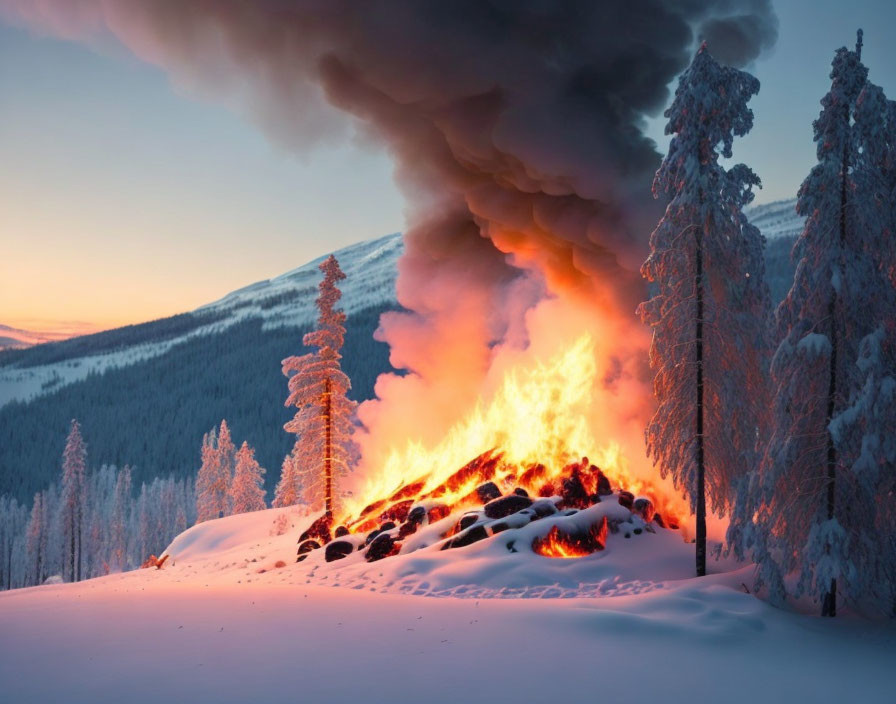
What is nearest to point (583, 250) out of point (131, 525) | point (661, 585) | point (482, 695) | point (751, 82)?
point (751, 82)

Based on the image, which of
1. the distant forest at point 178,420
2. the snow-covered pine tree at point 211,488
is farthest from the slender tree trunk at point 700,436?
the distant forest at point 178,420

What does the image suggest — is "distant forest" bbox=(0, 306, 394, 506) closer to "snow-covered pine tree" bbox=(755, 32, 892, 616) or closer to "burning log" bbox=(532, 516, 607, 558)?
"burning log" bbox=(532, 516, 607, 558)

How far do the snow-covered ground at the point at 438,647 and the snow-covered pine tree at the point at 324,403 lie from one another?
15.2 m

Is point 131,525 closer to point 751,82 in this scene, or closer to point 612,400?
point 612,400

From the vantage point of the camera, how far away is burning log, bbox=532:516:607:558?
18906mm

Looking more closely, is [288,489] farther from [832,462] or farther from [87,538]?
[87,538]

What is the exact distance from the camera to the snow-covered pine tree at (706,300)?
Answer: 1648 cm

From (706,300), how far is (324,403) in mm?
18668

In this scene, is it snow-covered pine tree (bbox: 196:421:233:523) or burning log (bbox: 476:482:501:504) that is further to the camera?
snow-covered pine tree (bbox: 196:421:233:523)

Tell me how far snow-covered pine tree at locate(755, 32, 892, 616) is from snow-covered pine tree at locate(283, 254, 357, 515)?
20187 millimetres

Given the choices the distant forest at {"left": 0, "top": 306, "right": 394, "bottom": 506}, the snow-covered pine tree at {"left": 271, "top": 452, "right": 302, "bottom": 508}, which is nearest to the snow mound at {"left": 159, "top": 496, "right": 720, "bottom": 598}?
the snow-covered pine tree at {"left": 271, "top": 452, "right": 302, "bottom": 508}

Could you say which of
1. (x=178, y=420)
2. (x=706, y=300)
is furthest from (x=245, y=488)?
(x=178, y=420)

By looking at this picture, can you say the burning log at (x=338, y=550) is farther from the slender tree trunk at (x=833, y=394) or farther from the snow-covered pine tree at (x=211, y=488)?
the snow-covered pine tree at (x=211, y=488)

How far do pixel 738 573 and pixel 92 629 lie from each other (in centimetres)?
1301
